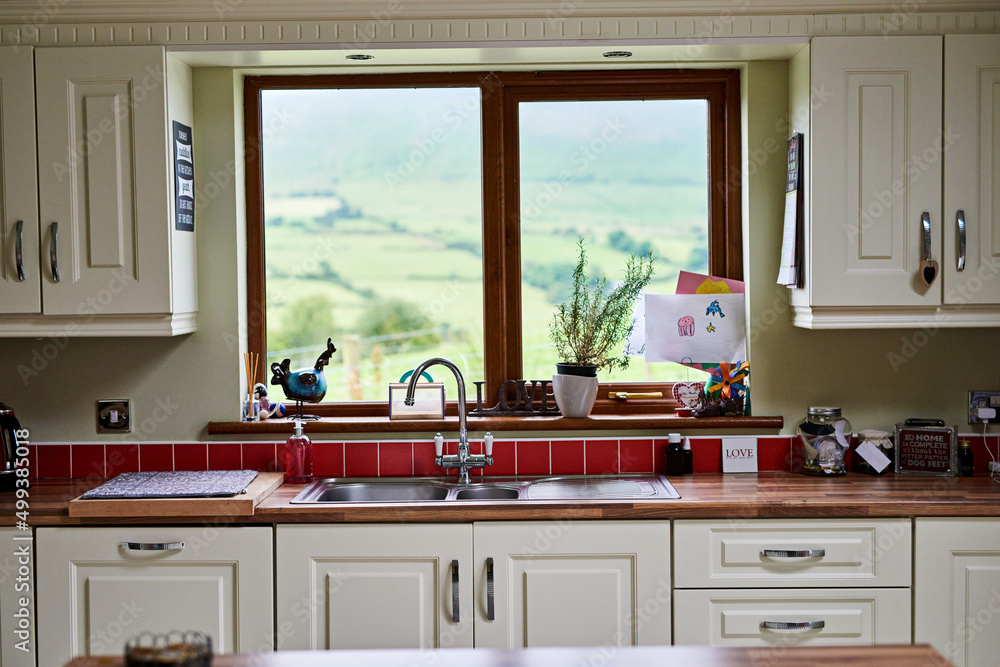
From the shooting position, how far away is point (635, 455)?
9.48 feet

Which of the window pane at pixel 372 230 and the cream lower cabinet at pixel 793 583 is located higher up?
the window pane at pixel 372 230

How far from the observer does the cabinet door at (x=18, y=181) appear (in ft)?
8.44

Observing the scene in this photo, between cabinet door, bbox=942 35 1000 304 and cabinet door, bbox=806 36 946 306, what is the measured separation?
0.03 metres

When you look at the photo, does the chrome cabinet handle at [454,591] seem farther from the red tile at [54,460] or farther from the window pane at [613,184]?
the red tile at [54,460]

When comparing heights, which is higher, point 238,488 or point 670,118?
point 670,118

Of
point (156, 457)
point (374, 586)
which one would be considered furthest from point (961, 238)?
point (156, 457)

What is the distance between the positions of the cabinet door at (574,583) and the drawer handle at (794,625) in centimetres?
26

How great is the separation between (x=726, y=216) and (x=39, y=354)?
2263mm

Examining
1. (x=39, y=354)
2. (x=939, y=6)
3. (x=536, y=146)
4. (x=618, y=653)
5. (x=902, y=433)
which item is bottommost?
(x=618, y=653)

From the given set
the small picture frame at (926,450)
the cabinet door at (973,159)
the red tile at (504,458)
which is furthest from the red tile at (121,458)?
the cabinet door at (973,159)

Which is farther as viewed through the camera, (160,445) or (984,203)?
(160,445)

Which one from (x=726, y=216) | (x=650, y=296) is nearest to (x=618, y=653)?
(x=650, y=296)

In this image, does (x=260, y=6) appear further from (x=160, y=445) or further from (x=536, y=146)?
(x=160, y=445)

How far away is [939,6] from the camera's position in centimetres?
261
